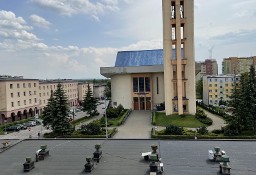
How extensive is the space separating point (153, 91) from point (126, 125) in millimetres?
16088

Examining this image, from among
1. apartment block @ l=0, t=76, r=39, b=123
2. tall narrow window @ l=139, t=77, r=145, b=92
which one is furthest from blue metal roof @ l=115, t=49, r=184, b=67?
apartment block @ l=0, t=76, r=39, b=123

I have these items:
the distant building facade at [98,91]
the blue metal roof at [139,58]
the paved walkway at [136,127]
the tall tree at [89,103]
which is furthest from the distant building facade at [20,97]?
the distant building facade at [98,91]

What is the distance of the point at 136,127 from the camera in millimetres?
40500

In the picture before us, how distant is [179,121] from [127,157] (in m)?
25.0

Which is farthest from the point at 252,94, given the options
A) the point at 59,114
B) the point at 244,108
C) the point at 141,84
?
the point at 141,84

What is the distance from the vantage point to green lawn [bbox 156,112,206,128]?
40500 mm

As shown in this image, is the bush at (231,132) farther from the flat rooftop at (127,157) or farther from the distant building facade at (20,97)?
the distant building facade at (20,97)

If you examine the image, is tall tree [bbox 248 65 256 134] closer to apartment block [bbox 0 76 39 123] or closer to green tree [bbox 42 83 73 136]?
→ green tree [bbox 42 83 73 136]


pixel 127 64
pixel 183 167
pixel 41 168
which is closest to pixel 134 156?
pixel 183 167

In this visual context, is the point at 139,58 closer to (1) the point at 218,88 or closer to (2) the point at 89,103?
(2) the point at 89,103

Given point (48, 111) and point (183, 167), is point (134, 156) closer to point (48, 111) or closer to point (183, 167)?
point (183, 167)

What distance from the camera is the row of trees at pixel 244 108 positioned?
32781 millimetres

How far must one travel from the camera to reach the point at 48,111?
124 feet

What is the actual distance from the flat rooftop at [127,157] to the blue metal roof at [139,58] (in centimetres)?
3883
